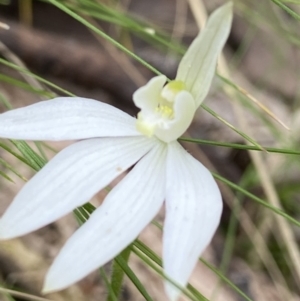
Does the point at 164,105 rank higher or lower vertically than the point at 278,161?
lower

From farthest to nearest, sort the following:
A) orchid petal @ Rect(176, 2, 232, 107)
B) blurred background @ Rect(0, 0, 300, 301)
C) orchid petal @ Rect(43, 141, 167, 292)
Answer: blurred background @ Rect(0, 0, 300, 301), orchid petal @ Rect(176, 2, 232, 107), orchid petal @ Rect(43, 141, 167, 292)

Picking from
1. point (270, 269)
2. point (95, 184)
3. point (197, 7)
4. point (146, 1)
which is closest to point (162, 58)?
point (146, 1)

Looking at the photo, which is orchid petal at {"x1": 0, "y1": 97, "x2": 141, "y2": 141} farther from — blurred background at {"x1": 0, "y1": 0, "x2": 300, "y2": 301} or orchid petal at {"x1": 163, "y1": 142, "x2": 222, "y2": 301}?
blurred background at {"x1": 0, "y1": 0, "x2": 300, "y2": 301}

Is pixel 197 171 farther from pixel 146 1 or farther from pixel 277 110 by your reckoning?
pixel 146 1

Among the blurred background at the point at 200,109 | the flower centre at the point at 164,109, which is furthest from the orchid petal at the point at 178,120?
the blurred background at the point at 200,109

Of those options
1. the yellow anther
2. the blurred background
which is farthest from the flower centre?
the blurred background

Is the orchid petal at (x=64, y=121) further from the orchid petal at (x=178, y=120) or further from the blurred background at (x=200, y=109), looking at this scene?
the blurred background at (x=200, y=109)
